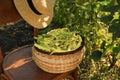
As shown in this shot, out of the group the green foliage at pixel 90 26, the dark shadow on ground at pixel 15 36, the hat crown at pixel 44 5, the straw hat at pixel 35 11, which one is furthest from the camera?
the dark shadow on ground at pixel 15 36

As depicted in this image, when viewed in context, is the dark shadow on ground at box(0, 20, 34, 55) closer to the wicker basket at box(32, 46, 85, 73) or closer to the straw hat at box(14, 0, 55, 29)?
the straw hat at box(14, 0, 55, 29)

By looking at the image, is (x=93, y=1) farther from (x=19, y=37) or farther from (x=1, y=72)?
(x=19, y=37)

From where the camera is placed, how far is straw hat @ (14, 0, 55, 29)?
63.4 inches

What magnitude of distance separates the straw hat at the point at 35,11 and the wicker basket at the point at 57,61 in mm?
195

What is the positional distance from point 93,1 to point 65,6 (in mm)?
312

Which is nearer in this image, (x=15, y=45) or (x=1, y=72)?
(x=1, y=72)

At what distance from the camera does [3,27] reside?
3738mm

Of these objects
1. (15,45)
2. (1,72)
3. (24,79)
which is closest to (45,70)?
(24,79)

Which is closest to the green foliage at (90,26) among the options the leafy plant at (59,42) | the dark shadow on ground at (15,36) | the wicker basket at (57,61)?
the leafy plant at (59,42)

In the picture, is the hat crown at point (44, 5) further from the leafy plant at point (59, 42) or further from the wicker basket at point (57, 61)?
the wicker basket at point (57, 61)

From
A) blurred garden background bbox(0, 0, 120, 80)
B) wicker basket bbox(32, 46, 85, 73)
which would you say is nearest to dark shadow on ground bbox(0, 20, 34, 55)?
blurred garden background bbox(0, 0, 120, 80)

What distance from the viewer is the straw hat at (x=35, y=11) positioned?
1.61 meters

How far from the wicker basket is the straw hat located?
19cm

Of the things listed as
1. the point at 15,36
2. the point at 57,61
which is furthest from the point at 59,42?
the point at 15,36
